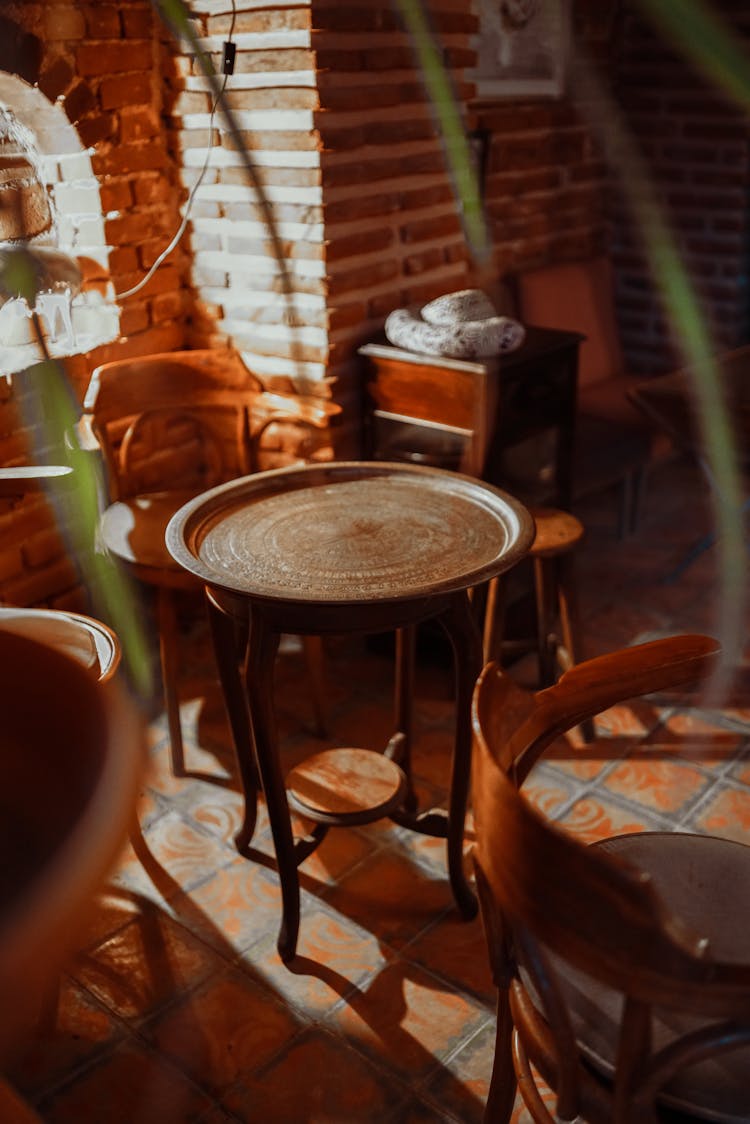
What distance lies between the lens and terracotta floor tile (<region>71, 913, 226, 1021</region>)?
1.94m

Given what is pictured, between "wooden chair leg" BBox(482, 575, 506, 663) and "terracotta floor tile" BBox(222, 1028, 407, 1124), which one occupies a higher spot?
"wooden chair leg" BBox(482, 575, 506, 663)

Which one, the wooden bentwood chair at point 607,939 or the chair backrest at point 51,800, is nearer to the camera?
the chair backrest at point 51,800

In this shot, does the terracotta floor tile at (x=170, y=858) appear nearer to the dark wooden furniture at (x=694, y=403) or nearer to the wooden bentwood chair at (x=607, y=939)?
the wooden bentwood chair at (x=607, y=939)

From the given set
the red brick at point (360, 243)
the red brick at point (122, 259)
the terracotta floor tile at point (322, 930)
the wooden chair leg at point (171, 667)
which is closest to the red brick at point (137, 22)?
the red brick at point (122, 259)

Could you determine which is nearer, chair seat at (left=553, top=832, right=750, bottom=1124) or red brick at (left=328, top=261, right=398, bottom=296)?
chair seat at (left=553, top=832, right=750, bottom=1124)

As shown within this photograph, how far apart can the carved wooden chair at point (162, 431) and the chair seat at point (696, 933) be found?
1.21 metres

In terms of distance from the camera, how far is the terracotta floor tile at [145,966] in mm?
1942

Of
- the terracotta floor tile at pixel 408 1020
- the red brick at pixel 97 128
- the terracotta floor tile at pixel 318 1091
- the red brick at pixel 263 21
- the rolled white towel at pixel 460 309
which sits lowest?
the terracotta floor tile at pixel 318 1091

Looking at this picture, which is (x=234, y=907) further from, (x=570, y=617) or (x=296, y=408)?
(x=296, y=408)

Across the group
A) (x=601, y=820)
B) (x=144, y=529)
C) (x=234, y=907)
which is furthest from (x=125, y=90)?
(x=601, y=820)

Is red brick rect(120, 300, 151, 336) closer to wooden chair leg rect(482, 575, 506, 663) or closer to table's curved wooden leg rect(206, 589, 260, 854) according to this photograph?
table's curved wooden leg rect(206, 589, 260, 854)

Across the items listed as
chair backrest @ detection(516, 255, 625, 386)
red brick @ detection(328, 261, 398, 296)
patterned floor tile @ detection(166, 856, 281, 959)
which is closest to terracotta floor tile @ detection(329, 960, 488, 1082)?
patterned floor tile @ detection(166, 856, 281, 959)

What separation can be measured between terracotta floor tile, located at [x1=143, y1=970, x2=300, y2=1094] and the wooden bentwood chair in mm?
476

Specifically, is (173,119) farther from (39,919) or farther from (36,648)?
(39,919)
